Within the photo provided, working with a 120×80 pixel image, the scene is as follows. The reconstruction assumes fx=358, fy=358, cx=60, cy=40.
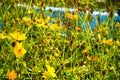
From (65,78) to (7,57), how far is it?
418 mm

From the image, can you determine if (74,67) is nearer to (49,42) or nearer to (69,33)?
(49,42)

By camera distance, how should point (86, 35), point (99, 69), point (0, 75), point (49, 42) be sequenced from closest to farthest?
point (0, 75)
point (99, 69)
point (49, 42)
point (86, 35)

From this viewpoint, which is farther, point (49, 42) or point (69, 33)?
point (69, 33)

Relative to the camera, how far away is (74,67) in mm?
2469

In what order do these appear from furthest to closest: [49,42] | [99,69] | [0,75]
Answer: [49,42]
[99,69]
[0,75]

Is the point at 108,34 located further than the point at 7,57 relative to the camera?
Yes

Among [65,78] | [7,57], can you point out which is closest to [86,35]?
[65,78]

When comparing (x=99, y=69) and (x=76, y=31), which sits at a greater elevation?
(x=76, y=31)

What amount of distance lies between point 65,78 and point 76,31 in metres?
0.48

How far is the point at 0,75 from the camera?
2.31m

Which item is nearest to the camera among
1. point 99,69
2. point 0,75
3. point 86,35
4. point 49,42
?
point 0,75

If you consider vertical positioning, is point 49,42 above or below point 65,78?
above

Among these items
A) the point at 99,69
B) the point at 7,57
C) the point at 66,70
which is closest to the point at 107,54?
the point at 99,69

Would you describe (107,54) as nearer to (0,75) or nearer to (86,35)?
(86,35)
